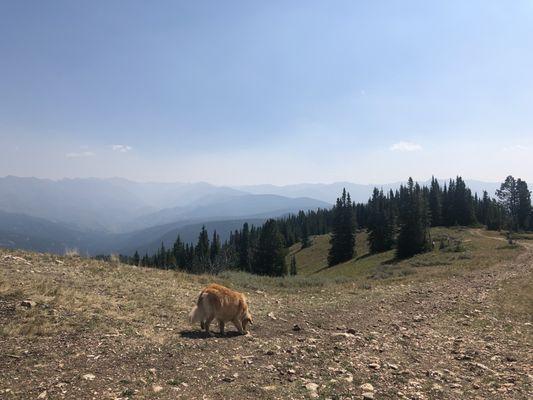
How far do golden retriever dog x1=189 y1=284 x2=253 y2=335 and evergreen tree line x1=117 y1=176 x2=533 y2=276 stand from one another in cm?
4852

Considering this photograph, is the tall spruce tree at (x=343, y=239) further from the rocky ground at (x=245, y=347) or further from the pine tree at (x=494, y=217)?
the rocky ground at (x=245, y=347)

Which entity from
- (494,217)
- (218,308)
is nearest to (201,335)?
(218,308)

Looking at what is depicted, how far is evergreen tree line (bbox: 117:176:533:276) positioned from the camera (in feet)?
218

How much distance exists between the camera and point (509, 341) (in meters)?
12.1

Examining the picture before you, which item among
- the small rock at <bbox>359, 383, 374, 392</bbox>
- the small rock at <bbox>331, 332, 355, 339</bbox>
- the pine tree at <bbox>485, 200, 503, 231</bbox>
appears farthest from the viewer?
the pine tree at <bbox>485, 200, 503, 231</bbox>

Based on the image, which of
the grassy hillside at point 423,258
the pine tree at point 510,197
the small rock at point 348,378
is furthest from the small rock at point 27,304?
the pine tree at point 510,197

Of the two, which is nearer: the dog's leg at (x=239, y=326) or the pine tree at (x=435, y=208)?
the dog's leg at (x=239, y=326)

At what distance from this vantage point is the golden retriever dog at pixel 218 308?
1066cm

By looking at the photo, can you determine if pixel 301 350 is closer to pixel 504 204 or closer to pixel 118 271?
pixel 118 271

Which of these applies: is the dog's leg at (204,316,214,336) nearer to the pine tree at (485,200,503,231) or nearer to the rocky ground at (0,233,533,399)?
the rocky ground at (0,233,533,399)

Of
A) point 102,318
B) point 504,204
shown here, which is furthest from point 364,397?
point 504,204

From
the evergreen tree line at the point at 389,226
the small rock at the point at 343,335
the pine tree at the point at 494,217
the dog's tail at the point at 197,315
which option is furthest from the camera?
the pine tree at the point at 494,217

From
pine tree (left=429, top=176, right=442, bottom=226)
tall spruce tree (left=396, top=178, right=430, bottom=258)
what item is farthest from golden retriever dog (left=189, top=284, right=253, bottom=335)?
pine tree (left=429, top=176, right=442, bottom=226)

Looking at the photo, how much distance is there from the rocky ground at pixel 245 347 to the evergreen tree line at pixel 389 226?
45.6 meters
